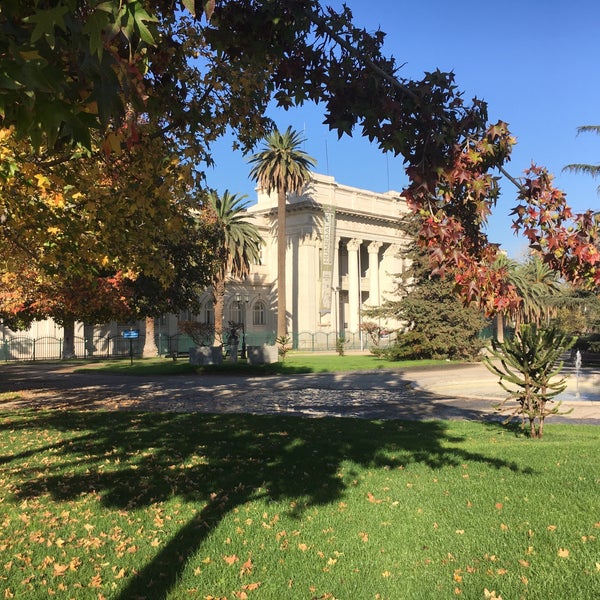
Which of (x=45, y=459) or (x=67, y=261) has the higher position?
(x=67, y=261)

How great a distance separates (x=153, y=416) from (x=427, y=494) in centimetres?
748

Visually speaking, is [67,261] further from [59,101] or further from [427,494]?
[59,101]

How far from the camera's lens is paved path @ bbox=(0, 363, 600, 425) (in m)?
13.7

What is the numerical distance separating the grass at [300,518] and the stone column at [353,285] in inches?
2101

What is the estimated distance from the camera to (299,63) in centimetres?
397

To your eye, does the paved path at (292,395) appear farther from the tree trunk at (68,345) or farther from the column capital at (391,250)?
the column capital at (391,250)

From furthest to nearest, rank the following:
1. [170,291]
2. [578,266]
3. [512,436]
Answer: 1. [170,291]
2. [512,436]
3. [578,266]

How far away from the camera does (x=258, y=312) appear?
61594 mm

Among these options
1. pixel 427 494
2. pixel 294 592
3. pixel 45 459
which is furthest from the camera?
pixel 45 459

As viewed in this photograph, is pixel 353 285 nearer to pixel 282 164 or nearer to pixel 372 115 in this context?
pixel 282 164

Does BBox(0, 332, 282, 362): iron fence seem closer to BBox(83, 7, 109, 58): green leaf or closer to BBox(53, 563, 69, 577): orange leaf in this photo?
BBox(53, 563, 69, 577): orange leaf

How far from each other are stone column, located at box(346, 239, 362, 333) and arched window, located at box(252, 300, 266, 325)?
9326mm

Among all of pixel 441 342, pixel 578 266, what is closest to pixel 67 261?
pixel 578 266

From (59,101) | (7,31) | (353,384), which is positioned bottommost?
(353,384)
